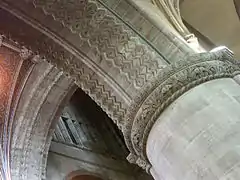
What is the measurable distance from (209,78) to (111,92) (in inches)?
35.4

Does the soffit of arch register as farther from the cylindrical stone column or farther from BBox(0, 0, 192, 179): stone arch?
the cylindrical stone column

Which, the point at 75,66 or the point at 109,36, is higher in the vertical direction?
the point at 75,66

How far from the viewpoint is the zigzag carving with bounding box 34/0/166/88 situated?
3.43 m

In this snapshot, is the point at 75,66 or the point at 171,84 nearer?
the point at 171,84

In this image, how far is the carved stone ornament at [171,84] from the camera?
9.91 feet

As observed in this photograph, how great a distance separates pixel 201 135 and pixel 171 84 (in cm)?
43

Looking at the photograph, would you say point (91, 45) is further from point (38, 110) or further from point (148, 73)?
point (38, 110)

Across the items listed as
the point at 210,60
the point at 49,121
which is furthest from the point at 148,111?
the point at 49,121

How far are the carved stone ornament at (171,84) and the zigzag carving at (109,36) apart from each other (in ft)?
0.83

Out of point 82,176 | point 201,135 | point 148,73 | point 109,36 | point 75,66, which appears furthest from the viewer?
point 82,176

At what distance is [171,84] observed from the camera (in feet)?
9.96

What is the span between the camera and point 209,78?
3.02 metres

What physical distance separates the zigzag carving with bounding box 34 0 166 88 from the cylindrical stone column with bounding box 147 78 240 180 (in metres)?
0.49

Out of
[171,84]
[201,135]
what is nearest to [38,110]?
[171,84]
